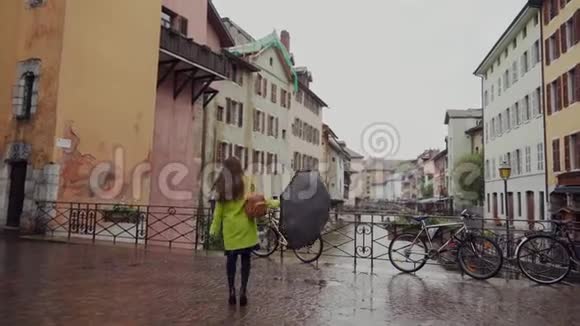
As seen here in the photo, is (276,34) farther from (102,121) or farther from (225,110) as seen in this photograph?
(102,121)

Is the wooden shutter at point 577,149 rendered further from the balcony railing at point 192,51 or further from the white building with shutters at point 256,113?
the white building with shutters at point 256,113

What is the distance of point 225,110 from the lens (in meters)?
26.9

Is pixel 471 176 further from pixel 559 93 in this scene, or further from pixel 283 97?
pixel 559 93

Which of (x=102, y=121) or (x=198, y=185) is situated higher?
(x=102, y=121)

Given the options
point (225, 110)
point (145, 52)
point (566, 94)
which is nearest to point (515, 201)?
point (566, 94)

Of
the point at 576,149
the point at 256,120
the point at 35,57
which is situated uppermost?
the point at 256,120

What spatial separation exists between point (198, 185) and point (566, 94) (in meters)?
19.3

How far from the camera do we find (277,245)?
9.79 meters

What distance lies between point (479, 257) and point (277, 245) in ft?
13.7

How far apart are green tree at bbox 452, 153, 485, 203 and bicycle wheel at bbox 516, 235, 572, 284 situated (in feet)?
123

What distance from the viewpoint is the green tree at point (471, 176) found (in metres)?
43.1

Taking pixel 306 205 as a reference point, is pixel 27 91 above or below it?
above

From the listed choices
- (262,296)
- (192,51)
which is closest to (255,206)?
(262,296)

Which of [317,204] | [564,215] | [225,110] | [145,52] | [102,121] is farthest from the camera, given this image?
[225,110]
